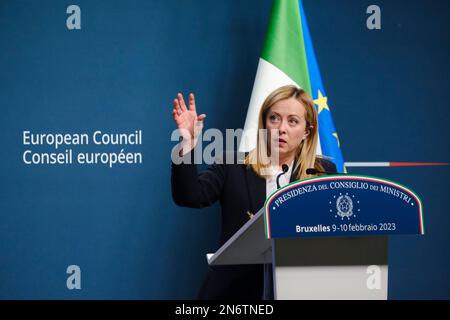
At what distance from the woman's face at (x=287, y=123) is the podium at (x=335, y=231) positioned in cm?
112

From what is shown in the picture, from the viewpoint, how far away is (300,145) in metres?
2.60

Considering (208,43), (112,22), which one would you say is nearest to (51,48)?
(112,22)

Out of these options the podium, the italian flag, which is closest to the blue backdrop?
the italian flag

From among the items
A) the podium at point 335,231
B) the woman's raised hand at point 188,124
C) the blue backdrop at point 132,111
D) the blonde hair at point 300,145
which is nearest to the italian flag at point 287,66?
the blue backdrop at point 132,111

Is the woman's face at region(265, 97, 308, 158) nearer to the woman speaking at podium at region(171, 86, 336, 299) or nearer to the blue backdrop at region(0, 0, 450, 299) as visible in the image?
the woman speaking at podium at region(171, 86, 336, 299)

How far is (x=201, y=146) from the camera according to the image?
11.8ft

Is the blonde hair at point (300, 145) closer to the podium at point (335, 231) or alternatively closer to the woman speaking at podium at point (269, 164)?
the woman speaking at podium at point (269, 164)

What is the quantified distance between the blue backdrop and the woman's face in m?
1.07
